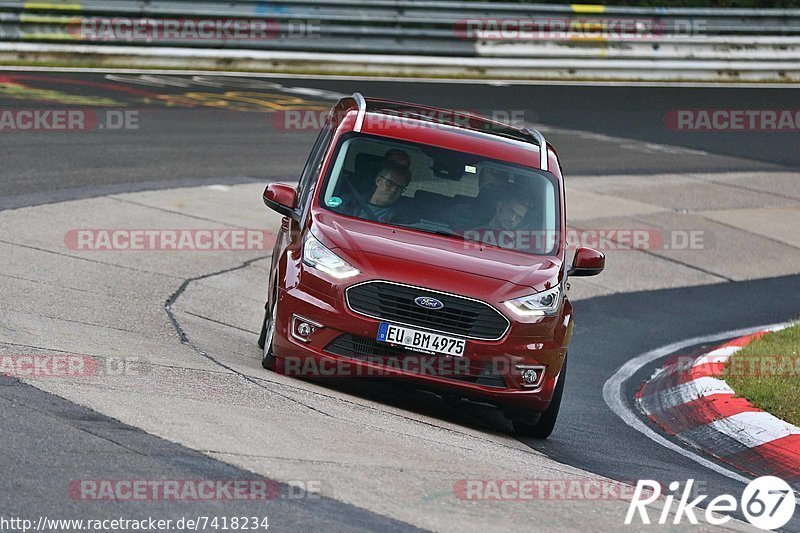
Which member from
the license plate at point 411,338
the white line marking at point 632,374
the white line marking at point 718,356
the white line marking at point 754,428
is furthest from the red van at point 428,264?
the white line marking at point 718,356

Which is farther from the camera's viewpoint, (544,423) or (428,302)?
(544,423)

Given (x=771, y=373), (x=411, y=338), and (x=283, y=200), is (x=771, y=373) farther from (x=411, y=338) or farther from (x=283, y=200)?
(x=283, y=200)

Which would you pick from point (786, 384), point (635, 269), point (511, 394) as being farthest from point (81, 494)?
point (635, 269)

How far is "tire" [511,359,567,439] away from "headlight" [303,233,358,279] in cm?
157

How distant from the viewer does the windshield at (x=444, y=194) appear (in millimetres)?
8953

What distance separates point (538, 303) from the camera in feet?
27.6

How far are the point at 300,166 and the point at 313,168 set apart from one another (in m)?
8.31

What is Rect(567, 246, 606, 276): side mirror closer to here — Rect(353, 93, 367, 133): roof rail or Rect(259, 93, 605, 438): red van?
Rect(259, 93, 605, 438): red van

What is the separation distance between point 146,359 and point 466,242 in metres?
2.28

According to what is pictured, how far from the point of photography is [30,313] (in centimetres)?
934

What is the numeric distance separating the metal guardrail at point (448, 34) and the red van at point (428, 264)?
1492 cm

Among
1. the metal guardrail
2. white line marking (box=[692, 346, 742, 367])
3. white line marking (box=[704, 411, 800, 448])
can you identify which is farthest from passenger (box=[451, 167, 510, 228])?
the metal guardrail

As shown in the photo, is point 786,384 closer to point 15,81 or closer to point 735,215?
point 735,215

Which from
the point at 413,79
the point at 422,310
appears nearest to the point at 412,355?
the point at 422,310
